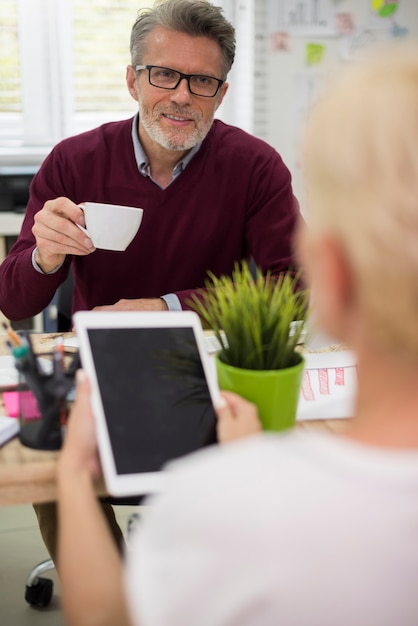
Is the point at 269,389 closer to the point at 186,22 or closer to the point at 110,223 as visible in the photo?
the point at 110,223

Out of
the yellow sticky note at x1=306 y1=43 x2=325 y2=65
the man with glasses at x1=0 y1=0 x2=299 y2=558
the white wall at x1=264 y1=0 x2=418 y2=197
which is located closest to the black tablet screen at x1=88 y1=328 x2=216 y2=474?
the man with glasses at x1=0 y1=0 x2=299 y2=558

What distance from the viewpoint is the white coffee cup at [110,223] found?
4.33ft

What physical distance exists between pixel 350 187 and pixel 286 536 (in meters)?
0.26

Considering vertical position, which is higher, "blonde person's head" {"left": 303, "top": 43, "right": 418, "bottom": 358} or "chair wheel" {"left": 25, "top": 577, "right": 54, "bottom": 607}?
"blonde person's head" {"left": 303, "top": 43, "right": 418, "bottom": 358}

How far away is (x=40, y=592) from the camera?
70.1 inches

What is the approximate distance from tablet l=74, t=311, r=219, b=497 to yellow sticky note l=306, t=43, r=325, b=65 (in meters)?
2.52

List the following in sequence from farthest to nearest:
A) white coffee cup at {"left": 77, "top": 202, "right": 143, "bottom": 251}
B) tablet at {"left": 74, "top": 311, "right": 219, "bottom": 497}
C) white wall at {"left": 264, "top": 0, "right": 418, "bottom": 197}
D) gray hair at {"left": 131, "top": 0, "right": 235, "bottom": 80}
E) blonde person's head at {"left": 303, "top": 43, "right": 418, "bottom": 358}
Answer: white wall at {"left": 264, "top": 0, "right": 418, "bottom": 197} < gray hair at {"left": 131, "top": 0, "right": 235, "bottom": 80} < white coffee cup at {"left": 77, "top": 202, "right": 143, "bottom": 251} < tablet at {"left": 74, "top": 311, "right": 219, "bottom": 497} < blonde person's head at {"left": 303, "top": 43, "right": 418, "bottom": 358}

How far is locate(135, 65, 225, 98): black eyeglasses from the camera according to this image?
1773 mm

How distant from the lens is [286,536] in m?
0.53

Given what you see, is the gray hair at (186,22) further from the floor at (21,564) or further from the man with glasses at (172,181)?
the floor at (21,564)

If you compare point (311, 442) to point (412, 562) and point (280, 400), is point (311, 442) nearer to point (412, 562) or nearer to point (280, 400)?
point (412, 562)

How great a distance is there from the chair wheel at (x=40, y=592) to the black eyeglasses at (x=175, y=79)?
1263 millimetres

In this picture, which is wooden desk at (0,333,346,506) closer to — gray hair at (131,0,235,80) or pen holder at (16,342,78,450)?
pen holder at (16,342,78,450)

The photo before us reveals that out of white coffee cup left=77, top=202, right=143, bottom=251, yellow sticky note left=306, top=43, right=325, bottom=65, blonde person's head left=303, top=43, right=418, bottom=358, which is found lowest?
white coffee cup left=77, top=202, right=143, bottom=251
